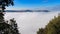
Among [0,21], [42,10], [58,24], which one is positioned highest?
[58,24]

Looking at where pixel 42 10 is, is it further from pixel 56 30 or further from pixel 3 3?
pixel 56 30

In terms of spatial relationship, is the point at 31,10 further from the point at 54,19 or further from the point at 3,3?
the point at 54,19

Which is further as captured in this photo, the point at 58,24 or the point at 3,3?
the point at 58,24

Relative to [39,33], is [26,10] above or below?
below

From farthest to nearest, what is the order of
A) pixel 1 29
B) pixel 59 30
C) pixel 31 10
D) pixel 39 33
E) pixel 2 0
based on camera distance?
pixel 39 33 < pixel 59 30 < pixel 1 29 < pixel 2 0 < pixel 31 10

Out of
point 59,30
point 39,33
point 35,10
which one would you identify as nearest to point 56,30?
point 59,30

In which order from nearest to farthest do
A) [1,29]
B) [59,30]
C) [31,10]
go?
[31,10], [1,29], [59,30]

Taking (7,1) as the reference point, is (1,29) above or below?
below

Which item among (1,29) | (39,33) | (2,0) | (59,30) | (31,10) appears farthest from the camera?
(39,33)

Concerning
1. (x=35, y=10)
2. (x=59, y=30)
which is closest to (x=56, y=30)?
(x=59, y=30)
